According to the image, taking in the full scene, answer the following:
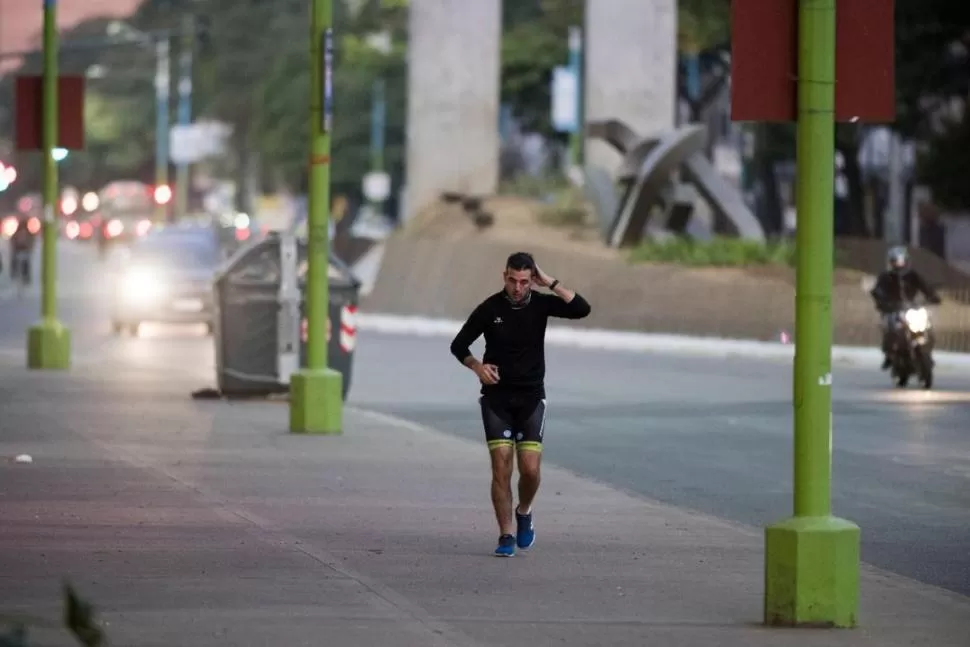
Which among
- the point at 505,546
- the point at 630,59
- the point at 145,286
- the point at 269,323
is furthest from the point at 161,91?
the point at 505,546

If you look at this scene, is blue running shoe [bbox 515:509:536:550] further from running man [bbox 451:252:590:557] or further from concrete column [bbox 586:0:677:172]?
concrete column [bbox 586:0:677:172]

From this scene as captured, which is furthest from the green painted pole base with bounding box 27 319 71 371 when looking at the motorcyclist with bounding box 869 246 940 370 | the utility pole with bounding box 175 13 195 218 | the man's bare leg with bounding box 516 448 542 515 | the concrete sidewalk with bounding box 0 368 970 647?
the utility pole with bounding box 175 13 195 218

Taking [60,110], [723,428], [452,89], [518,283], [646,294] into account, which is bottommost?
[723,428]

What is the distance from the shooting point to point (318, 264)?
2098 cm

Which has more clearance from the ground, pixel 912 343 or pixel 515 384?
pixel 515 384

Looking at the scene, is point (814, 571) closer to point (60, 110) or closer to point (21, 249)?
point (60, 110)

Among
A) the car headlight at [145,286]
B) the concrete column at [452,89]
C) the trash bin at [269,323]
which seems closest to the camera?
the trash bin at [269,323]

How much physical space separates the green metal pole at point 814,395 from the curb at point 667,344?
72.4 feet

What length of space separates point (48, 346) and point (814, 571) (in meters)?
19.9

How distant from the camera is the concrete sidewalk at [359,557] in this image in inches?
406

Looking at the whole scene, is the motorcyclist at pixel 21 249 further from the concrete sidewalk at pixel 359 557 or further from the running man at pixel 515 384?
the running man at pixel 515 384

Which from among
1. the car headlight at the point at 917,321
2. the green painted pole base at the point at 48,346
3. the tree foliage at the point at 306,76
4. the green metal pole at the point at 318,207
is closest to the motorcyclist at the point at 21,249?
the tree foliage at the point at 306,76

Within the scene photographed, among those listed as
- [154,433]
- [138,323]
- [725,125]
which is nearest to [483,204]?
[138,323]

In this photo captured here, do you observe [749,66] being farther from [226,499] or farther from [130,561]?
[226,499]
